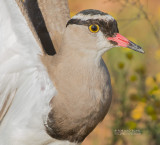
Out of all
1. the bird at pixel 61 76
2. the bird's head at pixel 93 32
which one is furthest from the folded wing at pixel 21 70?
the bird's head at pixel 93 32

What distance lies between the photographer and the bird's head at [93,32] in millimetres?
2504

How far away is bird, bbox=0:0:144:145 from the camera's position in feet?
8.34

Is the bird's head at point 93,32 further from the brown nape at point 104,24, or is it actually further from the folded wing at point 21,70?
the folded wing at point 21,70

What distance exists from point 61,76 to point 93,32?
34cm

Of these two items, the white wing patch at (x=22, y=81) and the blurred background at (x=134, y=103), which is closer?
the white wing patch at (x=22, y=81)

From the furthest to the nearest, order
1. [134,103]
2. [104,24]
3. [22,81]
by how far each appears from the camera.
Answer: [134,103], [22,81], [104,24]

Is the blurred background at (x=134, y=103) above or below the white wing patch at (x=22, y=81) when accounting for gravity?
below

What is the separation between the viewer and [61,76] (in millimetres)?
2596

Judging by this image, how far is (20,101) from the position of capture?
2664 millimetres

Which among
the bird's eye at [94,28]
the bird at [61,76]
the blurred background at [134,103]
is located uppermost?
the bird's eye at [94,28]

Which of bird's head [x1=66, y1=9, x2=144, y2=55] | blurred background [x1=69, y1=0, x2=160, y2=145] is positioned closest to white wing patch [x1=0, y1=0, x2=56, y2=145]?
bird's head [x1=66, y1=9, x2=144, y2=55]

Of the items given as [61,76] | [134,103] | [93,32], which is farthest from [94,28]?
[134,103]

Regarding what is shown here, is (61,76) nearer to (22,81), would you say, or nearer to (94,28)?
(22,81)

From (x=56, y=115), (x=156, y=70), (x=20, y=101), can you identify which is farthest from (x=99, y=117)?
→ (x=156, y=70)
